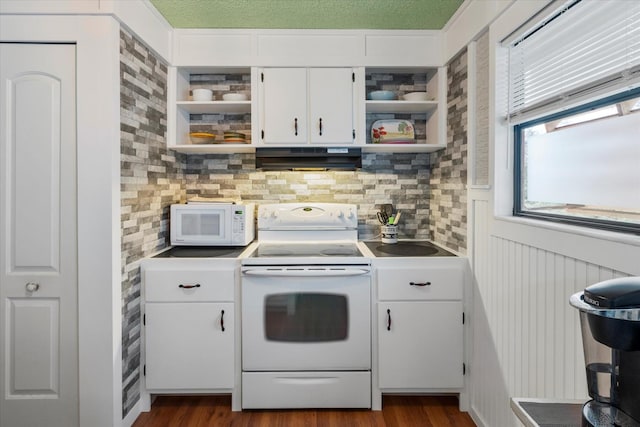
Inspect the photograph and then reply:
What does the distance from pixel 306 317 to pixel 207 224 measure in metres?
0.92

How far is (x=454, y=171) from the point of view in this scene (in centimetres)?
236

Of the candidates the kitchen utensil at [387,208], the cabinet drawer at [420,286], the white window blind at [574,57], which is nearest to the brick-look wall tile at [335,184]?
the kitchen utensil at [387,208]

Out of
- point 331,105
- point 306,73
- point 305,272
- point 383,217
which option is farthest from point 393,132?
point 305,272

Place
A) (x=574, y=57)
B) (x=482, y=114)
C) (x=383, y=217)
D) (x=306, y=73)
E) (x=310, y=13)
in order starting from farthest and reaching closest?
1. (x=383, y=217)
2. (x=306, y=73)
3. (x=310, y=13)
4. (x=482, y=114)
5. (x=574, y=57)

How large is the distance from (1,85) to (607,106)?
8.78ft

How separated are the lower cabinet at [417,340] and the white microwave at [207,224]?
3.51ft

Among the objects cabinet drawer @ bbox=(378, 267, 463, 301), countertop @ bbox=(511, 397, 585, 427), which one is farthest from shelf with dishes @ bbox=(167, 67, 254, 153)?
countertop @ bbox=(511, 397, 585, 427)

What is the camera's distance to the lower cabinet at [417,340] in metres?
2.15

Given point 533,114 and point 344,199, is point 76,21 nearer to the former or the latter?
point 344,199

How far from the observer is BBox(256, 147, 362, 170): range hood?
2508 mm

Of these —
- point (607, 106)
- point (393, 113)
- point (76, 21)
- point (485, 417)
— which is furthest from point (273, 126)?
point (485, 417)

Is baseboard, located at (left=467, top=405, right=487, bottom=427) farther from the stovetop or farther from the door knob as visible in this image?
the door knob

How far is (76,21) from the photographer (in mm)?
1788

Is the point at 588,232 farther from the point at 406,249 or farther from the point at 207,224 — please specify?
the point at 207,224
